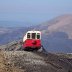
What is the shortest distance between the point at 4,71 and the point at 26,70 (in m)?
2.34

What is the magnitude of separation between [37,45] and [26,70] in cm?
1680

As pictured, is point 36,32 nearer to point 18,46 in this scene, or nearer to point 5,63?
point 18,46

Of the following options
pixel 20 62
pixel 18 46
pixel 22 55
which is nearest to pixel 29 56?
pixel 22 55

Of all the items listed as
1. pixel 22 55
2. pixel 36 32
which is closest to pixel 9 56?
pixel 22 55

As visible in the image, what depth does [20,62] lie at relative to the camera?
95.7 feet

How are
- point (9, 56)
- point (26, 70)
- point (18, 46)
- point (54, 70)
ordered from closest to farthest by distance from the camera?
point (26, 70), point (54, 70), point (9, 56), point (18, 46)

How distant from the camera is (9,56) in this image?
3155cm

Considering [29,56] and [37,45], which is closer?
[29,56]

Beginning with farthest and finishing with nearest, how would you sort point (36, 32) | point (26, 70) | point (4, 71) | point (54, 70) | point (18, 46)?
1. point (18, 46)
2. point (36, 32)
3. point (54, 70)
4. point (26, 70)
5. point (4, 71)

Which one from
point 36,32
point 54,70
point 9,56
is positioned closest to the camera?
point 54,70

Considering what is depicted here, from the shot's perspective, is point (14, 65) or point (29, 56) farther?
point (29, 56)

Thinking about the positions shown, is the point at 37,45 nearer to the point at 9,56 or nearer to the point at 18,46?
the point at 18,46

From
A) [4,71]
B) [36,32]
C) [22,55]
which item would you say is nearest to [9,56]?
[22,55]

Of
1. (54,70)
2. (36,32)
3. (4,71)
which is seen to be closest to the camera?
(4,71)
